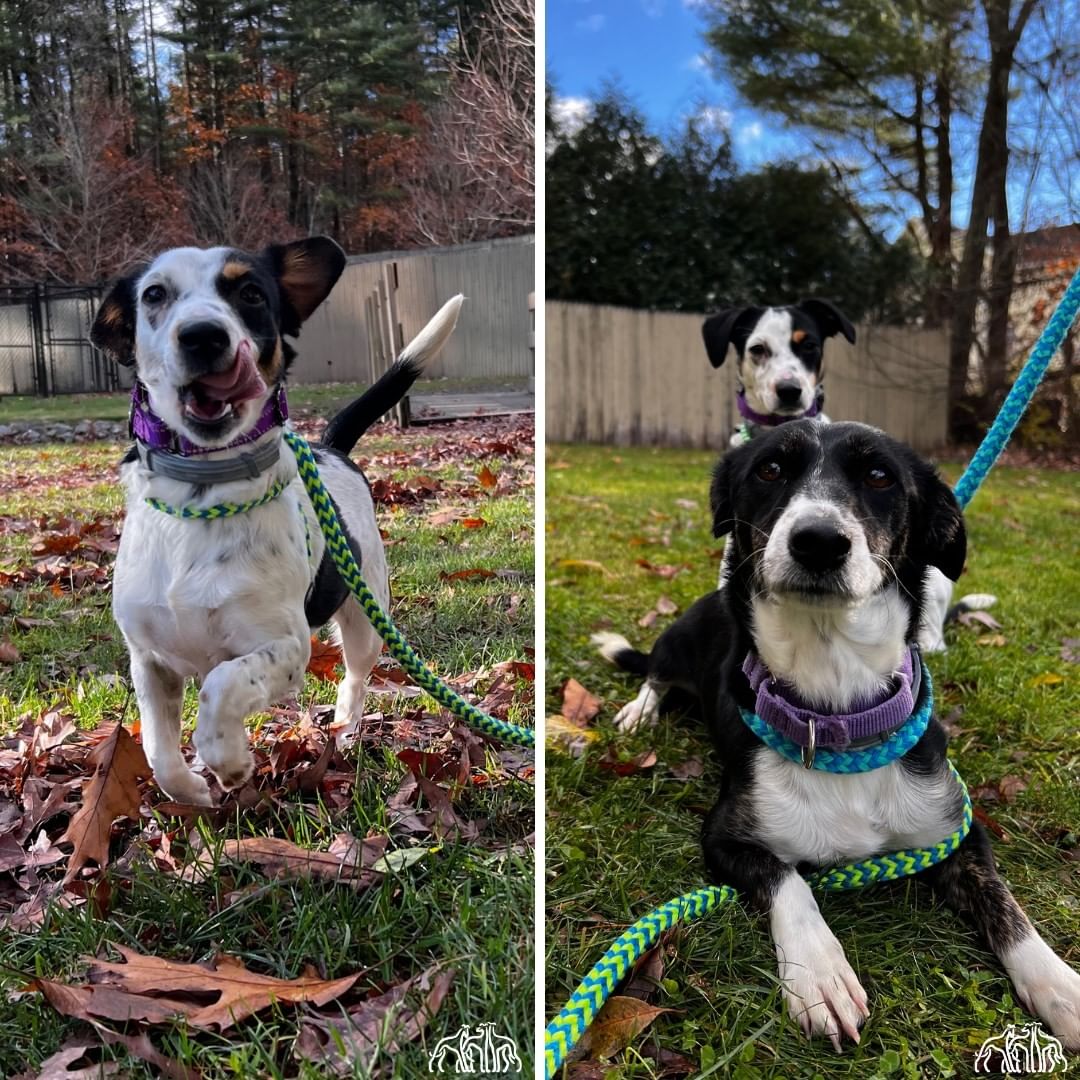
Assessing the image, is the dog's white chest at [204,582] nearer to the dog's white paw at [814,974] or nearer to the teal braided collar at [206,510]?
the teal braided collar at [206,510]

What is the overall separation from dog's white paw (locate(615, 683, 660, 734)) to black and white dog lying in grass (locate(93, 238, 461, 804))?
1.56 m

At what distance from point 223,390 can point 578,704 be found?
77.8 inches

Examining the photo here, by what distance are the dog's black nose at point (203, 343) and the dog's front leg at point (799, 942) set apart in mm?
1474

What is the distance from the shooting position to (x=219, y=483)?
1708 millimetres

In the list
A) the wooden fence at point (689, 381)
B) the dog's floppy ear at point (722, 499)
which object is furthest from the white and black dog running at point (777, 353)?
the wooden fence at point (689, 381)

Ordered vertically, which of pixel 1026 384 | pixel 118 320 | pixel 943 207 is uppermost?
pixel 943 207

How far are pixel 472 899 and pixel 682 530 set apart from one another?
5.32 metres

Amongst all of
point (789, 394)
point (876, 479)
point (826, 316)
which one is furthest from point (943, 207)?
point (876, 479)

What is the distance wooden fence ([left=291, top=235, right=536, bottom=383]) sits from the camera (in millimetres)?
1805

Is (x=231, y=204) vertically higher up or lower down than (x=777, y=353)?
higher up

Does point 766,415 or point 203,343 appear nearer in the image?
point 203,343

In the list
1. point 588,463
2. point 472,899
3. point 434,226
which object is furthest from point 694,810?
point 588,463

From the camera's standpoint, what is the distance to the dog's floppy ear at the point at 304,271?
68.7 inches

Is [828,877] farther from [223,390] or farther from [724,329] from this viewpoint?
[724,329]
